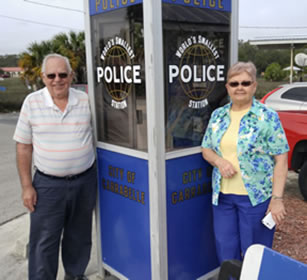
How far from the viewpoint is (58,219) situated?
254 cm

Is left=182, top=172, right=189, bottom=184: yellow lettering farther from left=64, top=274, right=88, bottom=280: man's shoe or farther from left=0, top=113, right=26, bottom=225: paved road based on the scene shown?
left=0, top=113, right=26, bottom=225: paved road

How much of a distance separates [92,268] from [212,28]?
233cm

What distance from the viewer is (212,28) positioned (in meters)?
2.45

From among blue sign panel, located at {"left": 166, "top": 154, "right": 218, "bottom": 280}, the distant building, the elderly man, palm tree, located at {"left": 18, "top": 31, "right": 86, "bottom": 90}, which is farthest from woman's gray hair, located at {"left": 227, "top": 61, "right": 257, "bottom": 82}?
the distant building

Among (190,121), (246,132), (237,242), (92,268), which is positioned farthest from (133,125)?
(92,268)

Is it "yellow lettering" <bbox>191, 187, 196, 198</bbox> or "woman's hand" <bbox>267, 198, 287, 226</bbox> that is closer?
"woman's hand" <bbox>267, 198, 287, 226</bbox>

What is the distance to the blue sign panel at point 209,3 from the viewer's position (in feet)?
7.32

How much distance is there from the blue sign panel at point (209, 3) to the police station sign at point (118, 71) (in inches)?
17.3

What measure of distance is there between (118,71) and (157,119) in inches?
21.6

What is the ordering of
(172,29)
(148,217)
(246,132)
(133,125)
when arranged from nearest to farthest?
(246,132)
(172,29)
(148,217)
(133,125)

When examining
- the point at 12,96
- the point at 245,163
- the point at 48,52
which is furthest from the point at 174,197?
the point at 12,96

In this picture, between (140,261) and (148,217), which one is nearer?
(148,217)

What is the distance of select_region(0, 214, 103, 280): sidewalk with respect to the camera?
10.3 feet

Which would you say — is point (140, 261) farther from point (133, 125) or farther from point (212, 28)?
point (212, 28)
